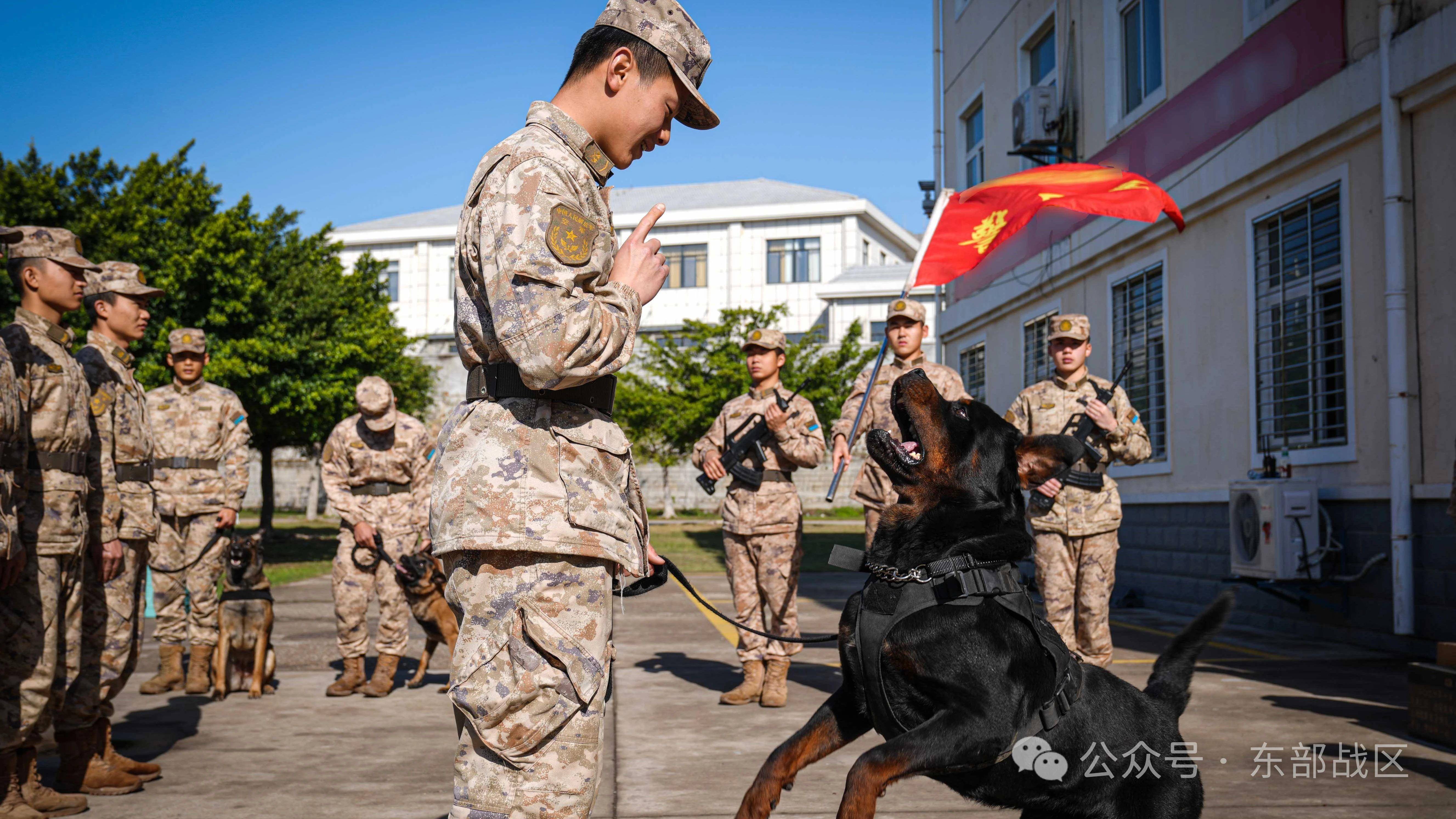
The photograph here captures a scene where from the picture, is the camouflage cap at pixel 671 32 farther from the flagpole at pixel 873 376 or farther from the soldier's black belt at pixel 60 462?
the flagpole at pixel 873 376

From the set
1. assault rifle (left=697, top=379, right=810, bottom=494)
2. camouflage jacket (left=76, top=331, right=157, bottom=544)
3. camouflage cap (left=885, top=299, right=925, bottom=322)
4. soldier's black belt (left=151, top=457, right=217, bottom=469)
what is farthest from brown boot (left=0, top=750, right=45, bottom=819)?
camouflage cap (left=885, top=299, right=925, bottom=322)

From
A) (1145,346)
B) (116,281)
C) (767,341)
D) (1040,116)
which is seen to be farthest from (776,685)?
(1040,116)

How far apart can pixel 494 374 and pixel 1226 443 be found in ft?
32.9

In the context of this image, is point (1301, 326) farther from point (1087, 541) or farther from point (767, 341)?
point (767, 341)

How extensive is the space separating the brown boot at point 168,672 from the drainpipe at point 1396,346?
888 cm

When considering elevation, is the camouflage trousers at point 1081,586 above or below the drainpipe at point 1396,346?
below

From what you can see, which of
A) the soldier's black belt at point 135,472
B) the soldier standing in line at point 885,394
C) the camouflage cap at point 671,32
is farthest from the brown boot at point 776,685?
the camouflage cap at point 671,32

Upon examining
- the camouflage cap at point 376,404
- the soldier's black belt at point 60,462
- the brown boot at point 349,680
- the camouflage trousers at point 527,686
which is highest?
the camouflage cap at point 376,404

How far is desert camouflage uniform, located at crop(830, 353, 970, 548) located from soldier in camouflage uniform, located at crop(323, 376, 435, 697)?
288cm

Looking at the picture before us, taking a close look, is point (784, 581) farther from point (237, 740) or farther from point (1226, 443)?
point (1226, 443)

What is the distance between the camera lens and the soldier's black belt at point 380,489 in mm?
7602

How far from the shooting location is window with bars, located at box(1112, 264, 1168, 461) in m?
12.4

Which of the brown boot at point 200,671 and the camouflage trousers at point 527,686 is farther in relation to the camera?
the brown boot at point 200,671

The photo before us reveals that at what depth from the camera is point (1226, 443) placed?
10.8 m
